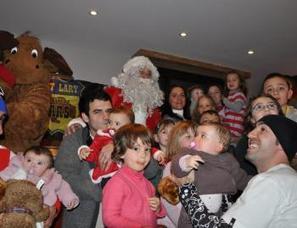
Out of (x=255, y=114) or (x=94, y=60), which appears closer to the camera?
(x=255, y=114)

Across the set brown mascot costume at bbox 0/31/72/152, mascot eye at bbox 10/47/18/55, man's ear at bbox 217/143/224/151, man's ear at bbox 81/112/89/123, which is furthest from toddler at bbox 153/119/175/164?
mascot eye at bbox 10/47/18/55

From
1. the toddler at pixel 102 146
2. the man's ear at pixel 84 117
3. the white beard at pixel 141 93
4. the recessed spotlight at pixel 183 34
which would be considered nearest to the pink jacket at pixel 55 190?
the toddler at pixel 102 146

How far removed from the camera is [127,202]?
6.11ft

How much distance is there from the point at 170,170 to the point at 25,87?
2.26 metres

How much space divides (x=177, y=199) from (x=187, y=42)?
390 centimetres

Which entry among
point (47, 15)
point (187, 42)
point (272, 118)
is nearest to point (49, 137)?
point (47, 15)

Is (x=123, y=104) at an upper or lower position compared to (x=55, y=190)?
upper

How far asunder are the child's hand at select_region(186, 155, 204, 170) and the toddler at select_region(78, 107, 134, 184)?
60cm

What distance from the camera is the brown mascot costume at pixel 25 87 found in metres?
3.18

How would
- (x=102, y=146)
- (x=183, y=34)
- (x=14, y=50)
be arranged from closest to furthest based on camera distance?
1. (x=102, y=146)
2. (x=14, y=50)
3. (x=183, y=34)

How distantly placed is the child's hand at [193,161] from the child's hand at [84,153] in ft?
2.48

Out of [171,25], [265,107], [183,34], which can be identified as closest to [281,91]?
[265,107]

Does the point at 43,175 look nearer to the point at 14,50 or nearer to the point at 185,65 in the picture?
the point at 14,50

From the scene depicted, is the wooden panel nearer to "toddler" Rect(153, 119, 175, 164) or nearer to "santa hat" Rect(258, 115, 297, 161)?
"toddler" Rect(153, 119, 175, 164)
